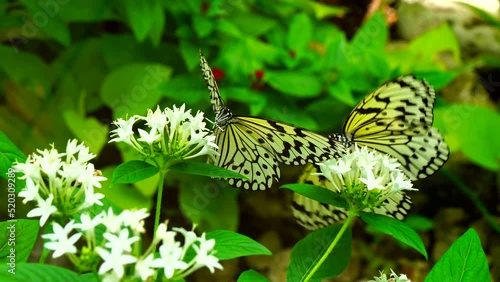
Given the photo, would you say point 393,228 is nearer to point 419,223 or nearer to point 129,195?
point 129,195

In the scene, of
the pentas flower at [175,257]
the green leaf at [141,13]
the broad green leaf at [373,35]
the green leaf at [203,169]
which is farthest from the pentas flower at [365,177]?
the broad green leaf at [373,35]

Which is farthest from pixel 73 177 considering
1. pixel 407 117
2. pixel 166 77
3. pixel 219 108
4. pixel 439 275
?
pixel 166 77

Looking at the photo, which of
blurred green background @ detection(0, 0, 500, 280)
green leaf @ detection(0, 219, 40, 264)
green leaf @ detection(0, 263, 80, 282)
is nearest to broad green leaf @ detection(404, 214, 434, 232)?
blurred green background @ detection(0, 0, 500, 280)

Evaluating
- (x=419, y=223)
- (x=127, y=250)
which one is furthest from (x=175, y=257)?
(x=419, y=223)

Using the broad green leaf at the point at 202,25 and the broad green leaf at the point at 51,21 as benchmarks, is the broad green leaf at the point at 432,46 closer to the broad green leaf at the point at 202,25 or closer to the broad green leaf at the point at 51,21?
the broad green leaf at the point at 202,25

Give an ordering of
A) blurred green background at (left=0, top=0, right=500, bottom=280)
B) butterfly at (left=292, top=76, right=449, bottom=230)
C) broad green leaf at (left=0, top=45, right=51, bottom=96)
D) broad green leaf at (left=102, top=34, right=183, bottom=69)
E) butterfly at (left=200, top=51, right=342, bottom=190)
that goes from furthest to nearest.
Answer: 1. broad green leaf at (left=102, top=34, right=183, bottom=69)
2. broad green leaf at (left=0, top=45, right=51, bottom=96)
3. blurred green background at (left=0, top=0, right=500, bottom=280)
4. butterfly at (left=292, top=76, right=449, bottom=230)
5. butterfly at (left=200, top=51, right=342, bottom=190)

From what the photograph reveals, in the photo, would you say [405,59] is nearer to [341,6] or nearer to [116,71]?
[341,6]

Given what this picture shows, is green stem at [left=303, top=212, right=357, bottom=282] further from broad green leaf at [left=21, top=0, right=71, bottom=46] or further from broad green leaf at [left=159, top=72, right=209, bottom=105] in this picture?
broad green leaf at [left=21, top=0, right=71, bottom=46]
